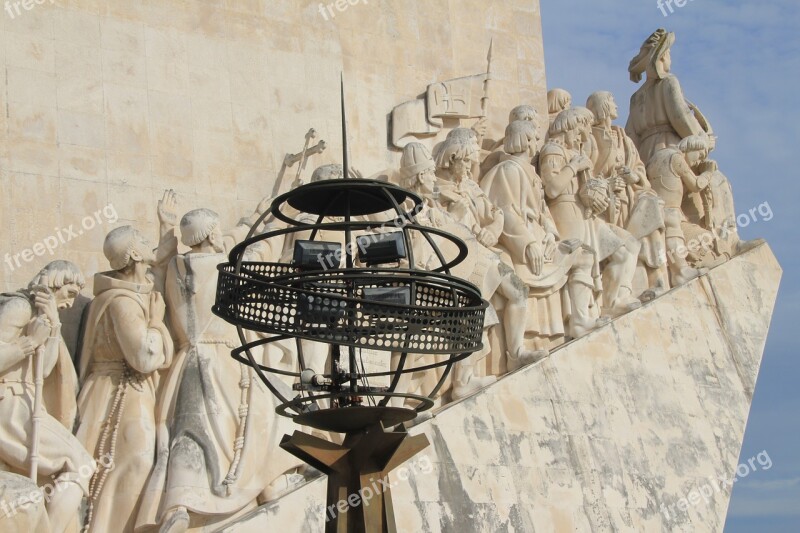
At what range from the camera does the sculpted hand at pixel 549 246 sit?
1027 centimetres

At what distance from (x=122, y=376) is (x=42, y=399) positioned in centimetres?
45

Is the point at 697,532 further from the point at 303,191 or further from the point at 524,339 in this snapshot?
the point at 303,191

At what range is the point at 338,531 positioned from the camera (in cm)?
436

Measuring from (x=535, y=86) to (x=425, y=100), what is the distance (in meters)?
1.51

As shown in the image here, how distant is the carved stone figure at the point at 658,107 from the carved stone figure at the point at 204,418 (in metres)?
5.40

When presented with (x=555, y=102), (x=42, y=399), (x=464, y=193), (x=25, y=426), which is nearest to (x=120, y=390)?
(x=42, y=399)

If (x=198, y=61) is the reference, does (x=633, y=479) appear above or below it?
below

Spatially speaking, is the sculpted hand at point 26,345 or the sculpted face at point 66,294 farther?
the sculpted face at point 66,294

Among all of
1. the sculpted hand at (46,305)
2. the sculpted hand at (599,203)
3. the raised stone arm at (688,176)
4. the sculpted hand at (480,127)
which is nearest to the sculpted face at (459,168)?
the sculpted hand at (480,127)

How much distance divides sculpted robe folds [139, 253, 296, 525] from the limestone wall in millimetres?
979

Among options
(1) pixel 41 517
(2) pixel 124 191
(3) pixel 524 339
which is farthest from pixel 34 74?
(3) pixel 524 339

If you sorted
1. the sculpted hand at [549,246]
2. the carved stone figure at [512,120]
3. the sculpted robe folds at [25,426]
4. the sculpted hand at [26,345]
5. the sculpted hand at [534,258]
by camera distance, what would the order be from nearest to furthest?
1. the sculpted robe folds at [25,426]
2. the sculpted hand at [26,345]
3. the sculpted hand at [534,258]
4. the sculpted hand at [549,246]
5. the carved stone figure at [512,120]

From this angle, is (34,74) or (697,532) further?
(697,532)

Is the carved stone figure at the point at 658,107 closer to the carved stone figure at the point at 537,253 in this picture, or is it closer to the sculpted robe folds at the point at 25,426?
the carved stone figure at the point at 537,253
